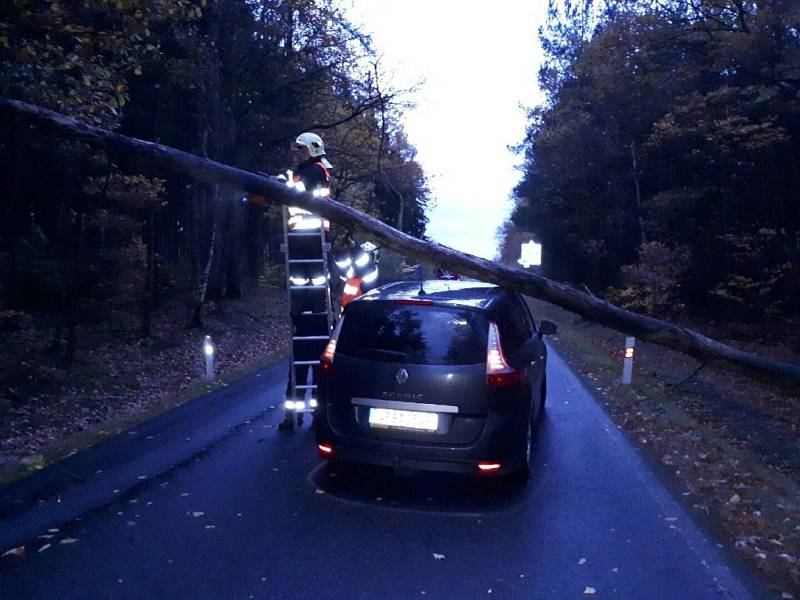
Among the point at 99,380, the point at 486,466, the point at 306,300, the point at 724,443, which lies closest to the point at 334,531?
the point at 486,466

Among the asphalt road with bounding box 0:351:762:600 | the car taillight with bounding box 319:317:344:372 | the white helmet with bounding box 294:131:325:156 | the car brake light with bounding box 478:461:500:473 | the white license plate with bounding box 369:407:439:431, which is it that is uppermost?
the white helmet with bounding box 294:131:325:156

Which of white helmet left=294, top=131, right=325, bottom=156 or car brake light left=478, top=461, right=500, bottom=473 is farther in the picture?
white helmet left=294, top=131, right=325, bottom=156

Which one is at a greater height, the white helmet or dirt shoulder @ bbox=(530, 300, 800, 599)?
the white helmet

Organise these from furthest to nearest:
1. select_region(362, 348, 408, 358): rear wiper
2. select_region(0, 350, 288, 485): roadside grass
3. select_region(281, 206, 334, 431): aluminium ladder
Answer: select_region(281, 206, 334, 431): aluminium ladder → select_region(0, 350, 288, 485): roadside grass → select_region(362, 348, 408, 358): rear wiper

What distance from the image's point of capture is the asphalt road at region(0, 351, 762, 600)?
498cm

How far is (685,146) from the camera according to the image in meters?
23.1

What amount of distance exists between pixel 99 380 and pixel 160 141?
32.6 ft

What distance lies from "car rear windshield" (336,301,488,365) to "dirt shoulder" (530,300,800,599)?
2.04 metres

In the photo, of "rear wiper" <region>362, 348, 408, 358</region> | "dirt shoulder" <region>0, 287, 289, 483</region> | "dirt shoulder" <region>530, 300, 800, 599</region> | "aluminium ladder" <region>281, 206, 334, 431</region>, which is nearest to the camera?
"dirt shoulder" <region>530, 300, 800, 599</region>

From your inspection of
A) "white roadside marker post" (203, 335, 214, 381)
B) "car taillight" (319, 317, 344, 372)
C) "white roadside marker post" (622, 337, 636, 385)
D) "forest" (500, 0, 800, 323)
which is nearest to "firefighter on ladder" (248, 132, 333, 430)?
"car taillight" (319, 317, 344, 372)

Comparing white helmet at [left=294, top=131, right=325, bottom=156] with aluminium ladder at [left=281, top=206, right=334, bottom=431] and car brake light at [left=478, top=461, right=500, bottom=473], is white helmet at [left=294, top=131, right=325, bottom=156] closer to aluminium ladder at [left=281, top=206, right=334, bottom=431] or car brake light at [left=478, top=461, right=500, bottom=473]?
aluminium ladder at [left=281, top=206, right=334, bottom=431]

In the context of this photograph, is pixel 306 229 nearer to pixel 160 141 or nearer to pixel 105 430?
pixel 105 430

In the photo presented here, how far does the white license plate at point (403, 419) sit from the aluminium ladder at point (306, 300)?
2559mm

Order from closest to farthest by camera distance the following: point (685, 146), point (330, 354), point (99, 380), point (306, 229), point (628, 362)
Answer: point (330, 354), point (306, 229), point (99, 380), point (628, 362), point (685, 146)
